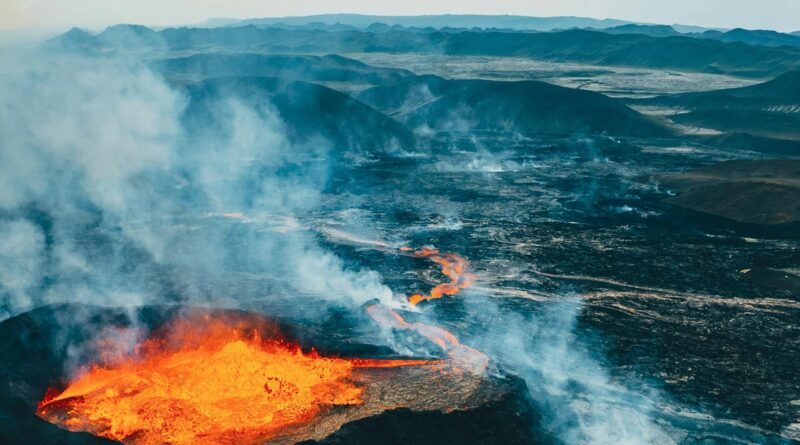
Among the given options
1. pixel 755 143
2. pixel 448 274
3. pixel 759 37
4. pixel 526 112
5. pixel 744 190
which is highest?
pixel 759 37

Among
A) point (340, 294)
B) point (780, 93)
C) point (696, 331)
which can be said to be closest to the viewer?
point (696, 331)

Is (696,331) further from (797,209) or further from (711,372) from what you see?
(797,209)

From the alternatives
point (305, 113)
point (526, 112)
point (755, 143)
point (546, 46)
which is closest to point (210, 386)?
point (305, 113)

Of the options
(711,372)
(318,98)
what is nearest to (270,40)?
(318,98)

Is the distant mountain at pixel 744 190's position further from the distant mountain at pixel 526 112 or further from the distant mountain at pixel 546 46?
the distant mountain at pixel 546 46

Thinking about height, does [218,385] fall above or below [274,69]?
below

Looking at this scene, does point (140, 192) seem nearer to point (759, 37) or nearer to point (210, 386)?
point (210, 386)
